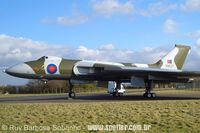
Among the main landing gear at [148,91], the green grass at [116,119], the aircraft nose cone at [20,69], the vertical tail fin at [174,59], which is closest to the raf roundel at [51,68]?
the aircraft nose cone at [20,69]

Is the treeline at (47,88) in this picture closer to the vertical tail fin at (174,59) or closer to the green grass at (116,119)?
the vertical tail fin at (174,59)

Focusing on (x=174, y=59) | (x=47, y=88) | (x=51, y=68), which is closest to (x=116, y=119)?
(x=51, y=68)

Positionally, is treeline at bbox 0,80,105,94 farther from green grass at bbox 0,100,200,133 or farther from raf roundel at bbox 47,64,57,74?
green grass at bbox 0,100,200,133

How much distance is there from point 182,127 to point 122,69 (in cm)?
1818

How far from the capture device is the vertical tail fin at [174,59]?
114 feet

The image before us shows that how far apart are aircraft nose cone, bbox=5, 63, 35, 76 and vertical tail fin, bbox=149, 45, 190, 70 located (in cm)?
1360

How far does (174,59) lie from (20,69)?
54.6 ft

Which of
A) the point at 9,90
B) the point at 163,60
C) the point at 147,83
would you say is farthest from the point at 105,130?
the point at 9,90

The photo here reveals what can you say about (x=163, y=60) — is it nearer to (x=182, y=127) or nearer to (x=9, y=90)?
(x=182, y=127)

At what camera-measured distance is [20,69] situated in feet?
87.7

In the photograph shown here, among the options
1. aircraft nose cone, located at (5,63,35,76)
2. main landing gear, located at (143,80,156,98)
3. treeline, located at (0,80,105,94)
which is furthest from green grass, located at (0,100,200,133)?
treeline, located at (0,80,105,94)

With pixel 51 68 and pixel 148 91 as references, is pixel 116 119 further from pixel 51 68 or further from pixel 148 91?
pixel 148 91

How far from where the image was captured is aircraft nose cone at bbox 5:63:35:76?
26594 mm

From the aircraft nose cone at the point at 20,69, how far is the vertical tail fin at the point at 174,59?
535 inches
